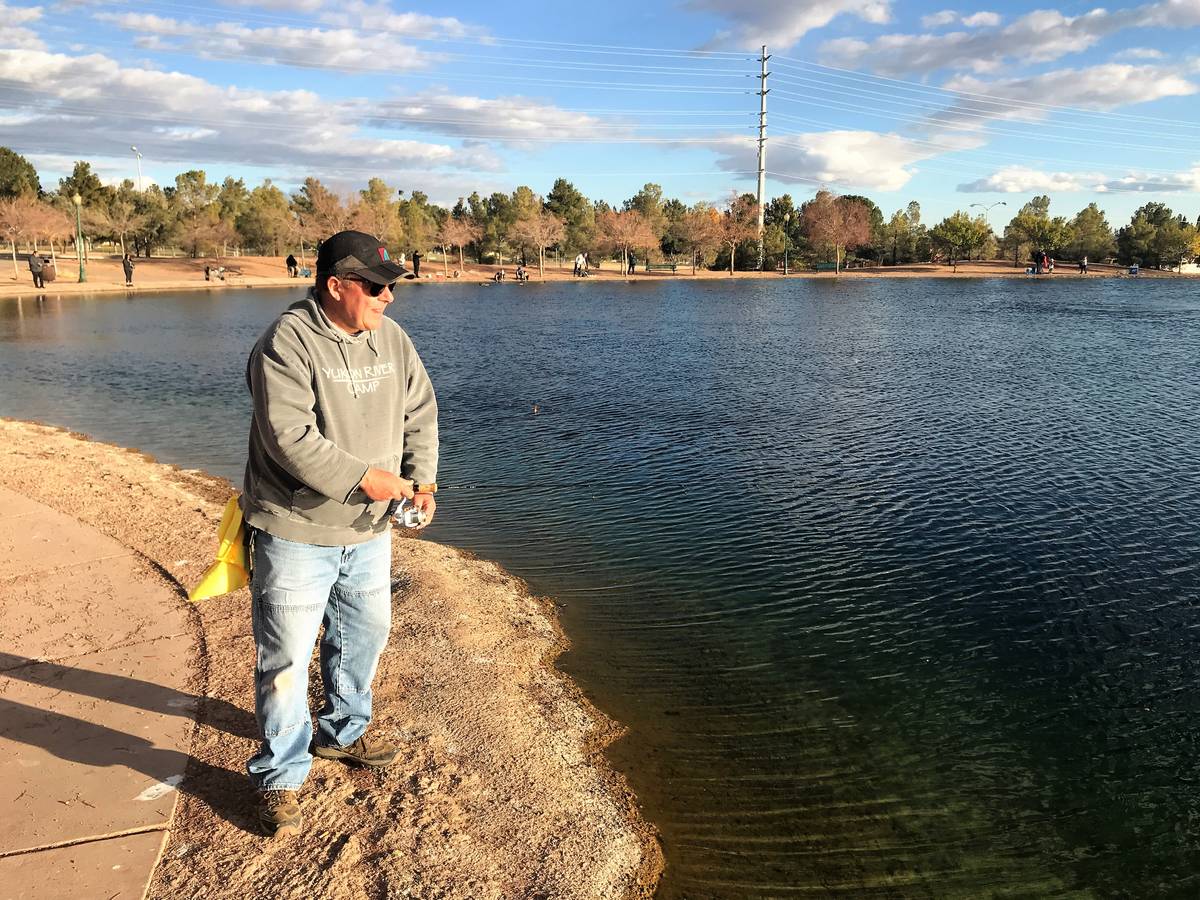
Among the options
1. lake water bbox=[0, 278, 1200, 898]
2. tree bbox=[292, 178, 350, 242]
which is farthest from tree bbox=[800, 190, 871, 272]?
lake water bbox=[0, 278, 1200, 898]

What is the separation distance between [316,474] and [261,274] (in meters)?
77.8

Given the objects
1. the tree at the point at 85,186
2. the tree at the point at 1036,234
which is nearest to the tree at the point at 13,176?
the tree at the point at 85,186

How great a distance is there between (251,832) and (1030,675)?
18.0 feet

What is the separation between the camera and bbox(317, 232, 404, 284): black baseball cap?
3340mm

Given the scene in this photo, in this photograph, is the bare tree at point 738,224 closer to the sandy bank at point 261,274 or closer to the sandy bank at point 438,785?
the sandy bank at point 261,274

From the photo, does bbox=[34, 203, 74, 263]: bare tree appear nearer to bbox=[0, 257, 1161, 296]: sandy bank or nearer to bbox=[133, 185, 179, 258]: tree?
bbox=[0, 257, 1161, 296]: sandy bank

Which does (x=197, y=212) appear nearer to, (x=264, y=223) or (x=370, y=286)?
(x=264, y=223)

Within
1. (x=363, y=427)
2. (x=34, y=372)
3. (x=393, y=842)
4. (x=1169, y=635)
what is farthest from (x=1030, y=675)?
(x=34, y=372)

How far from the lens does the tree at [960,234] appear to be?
10438cm

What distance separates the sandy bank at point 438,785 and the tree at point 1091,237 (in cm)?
11620

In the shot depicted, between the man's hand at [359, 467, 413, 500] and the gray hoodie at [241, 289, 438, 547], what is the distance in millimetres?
47

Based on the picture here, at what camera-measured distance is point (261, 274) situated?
7388 cm

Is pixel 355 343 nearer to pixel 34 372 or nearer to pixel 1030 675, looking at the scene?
pixel 1030 675

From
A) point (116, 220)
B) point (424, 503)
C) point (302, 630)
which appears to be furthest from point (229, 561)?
point (116, 220)
